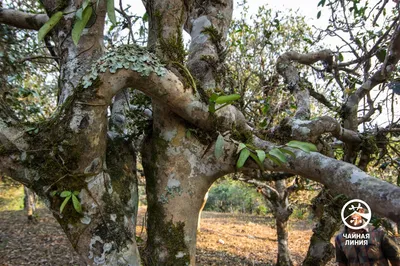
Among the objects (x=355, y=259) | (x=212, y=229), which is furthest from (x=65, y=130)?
(x=212, y=229)

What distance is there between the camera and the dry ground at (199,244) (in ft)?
19.8

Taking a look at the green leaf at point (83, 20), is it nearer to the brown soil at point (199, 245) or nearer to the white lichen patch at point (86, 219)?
the white lichen patch at point (86, 219)

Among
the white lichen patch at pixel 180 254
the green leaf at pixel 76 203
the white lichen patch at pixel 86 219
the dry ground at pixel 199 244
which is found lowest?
the dry ground at pixel 199 244

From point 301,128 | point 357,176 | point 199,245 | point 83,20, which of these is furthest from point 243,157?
point 199,245

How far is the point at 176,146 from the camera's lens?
158 cm

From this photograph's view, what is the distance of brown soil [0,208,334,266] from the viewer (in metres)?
6.03

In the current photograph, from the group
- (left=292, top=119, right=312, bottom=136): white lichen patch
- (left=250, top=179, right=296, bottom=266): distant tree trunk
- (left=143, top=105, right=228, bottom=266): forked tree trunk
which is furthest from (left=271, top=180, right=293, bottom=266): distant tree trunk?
(left=143, top=105, right=228, bottom=266): forked tree trunk

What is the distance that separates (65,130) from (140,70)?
1.42 ft

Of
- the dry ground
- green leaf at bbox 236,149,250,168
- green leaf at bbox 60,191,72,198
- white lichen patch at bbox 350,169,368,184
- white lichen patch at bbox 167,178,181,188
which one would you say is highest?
green leaf at bbox 236,149,250,168

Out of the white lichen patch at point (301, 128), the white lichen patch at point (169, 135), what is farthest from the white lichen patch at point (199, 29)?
the white lichen patch at point (301, 128)

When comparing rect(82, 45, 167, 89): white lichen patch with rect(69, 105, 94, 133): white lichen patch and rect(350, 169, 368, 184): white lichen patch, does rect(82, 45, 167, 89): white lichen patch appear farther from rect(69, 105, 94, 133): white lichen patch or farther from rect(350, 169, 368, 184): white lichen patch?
rect(350, 169, 368, 184): white lichen patch

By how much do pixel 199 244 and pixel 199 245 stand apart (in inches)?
5.3

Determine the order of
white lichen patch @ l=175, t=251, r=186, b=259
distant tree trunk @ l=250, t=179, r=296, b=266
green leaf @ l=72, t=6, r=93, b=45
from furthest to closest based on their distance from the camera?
distant tree trunk @ l=250, t=179, r=296, b=266 → white lichen patch @ l=175, t=251, r=186, b=259 → green leaf @ l=72, t=6, r=93, b=45

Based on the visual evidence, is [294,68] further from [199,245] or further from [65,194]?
[199,245]
